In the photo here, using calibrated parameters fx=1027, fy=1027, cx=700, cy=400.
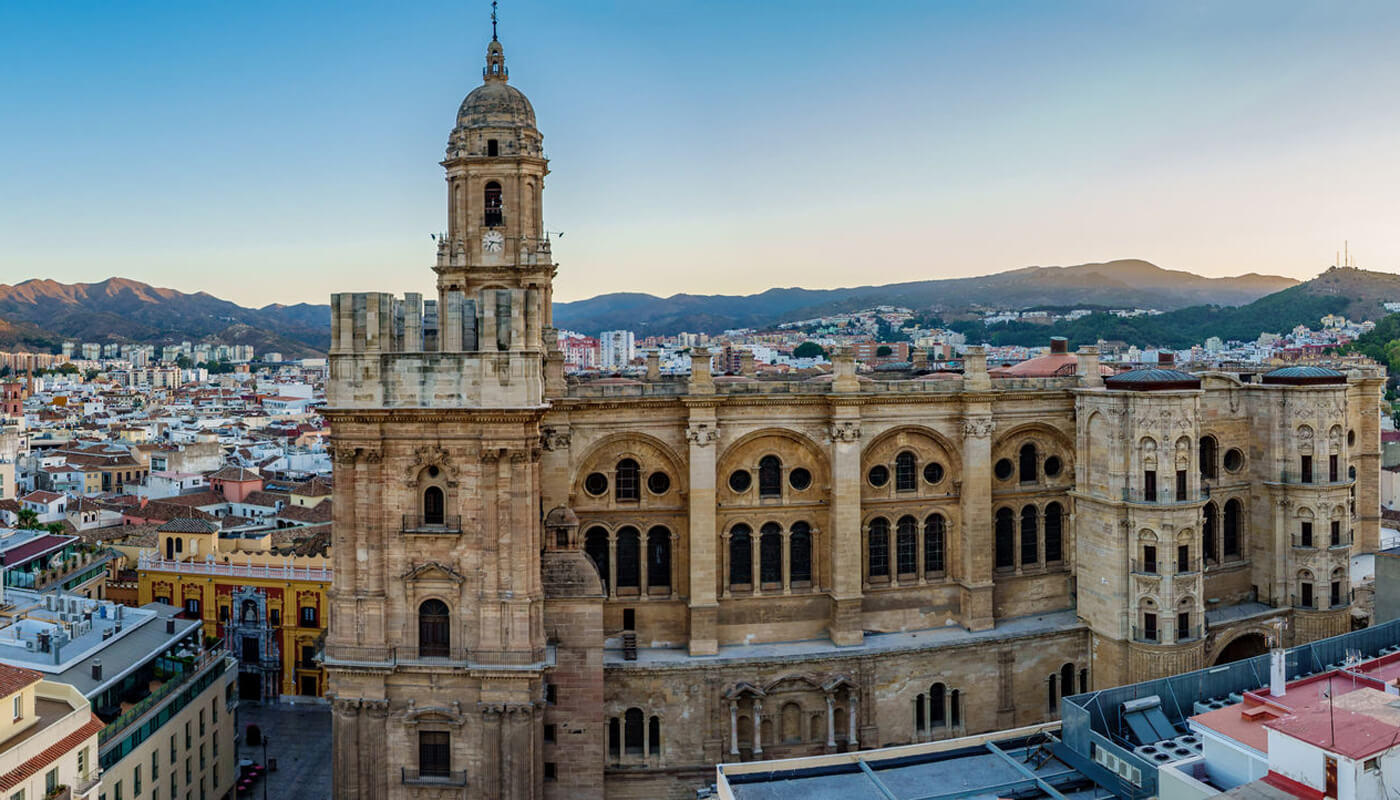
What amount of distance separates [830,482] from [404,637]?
15706 mm

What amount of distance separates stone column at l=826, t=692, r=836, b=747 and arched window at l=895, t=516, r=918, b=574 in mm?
5693

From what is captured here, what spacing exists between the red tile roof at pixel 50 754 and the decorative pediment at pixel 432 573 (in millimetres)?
10254

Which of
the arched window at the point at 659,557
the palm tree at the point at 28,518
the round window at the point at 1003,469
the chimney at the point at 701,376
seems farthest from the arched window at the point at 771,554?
the palm tree at the point at 28,518

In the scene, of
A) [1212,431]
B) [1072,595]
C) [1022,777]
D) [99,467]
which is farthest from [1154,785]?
[99,467]

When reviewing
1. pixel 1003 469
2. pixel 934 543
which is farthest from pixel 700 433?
pixel 1003 469

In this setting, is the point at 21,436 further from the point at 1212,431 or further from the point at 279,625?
the point at 1212,431

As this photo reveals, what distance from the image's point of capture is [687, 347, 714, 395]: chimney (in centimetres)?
3550

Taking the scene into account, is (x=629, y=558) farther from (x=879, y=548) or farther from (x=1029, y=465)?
(x=1029, y=465)

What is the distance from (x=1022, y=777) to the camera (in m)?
24.4

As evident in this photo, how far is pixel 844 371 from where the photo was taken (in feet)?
121

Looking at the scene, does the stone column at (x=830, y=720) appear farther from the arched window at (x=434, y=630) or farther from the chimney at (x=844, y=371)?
the arched window at (x=434, y=630)

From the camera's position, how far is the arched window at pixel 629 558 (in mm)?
37031


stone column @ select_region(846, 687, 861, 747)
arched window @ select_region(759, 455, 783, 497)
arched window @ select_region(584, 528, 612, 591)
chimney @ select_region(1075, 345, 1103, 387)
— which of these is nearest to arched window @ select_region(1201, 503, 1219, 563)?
chimney @ select_region(1075, 345, 1103, 387)

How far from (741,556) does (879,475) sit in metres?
6.06
